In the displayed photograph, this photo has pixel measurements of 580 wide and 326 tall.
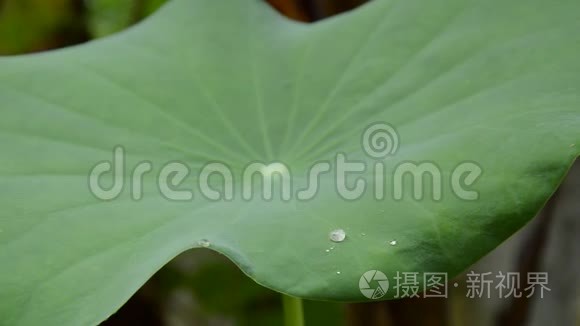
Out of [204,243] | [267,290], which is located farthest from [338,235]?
[267,290]

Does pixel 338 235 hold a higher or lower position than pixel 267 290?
lower

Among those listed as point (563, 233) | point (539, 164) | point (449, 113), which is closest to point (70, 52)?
point (449, 113)

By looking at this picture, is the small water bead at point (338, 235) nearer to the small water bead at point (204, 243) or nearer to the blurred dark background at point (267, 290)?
the small water bead at point (204, 243)

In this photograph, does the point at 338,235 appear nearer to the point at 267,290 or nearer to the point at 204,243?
the point at 204,243

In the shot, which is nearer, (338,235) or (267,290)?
(338,235)

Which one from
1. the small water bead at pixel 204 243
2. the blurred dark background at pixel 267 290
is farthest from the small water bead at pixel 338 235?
the blurred dark background at pixel 267 290

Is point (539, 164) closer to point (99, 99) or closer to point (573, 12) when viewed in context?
point (573, 12)
